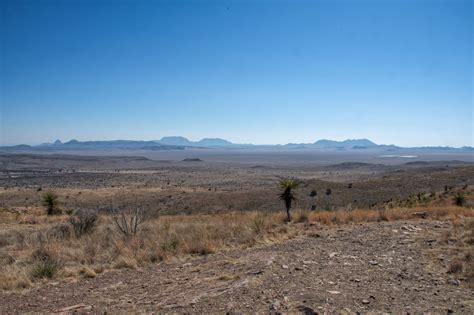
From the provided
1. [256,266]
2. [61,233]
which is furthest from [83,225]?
[256,266]

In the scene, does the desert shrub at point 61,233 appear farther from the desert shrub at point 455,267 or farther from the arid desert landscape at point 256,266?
the desert shrub at point 455,267

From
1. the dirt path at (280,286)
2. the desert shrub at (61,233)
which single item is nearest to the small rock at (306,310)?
the dirt path at (280,286)

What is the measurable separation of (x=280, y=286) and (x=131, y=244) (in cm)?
499

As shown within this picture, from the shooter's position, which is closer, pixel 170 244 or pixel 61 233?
pixel 170 244

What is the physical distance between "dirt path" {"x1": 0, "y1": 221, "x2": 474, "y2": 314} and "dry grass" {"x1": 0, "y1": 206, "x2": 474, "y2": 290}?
0.59 meters

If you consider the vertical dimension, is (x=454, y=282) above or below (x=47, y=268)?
above

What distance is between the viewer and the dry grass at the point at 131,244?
25.5 feet

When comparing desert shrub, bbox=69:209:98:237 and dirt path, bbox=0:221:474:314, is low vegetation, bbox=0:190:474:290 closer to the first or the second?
desert shrub, bbox=69:209:98:237

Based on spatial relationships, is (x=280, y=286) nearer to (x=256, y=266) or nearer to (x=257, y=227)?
(x=256, y=266)

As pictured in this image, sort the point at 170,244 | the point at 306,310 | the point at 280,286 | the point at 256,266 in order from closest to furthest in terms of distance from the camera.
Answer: the point at 306,310 → the point at 280,286 → the point at 256,266 → the point at 170,244

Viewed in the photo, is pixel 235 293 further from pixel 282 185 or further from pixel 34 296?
pixel 282 185

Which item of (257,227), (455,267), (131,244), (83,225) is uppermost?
(455,267)

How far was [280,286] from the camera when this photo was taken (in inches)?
246

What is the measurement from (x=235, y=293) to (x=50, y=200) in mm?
24370
